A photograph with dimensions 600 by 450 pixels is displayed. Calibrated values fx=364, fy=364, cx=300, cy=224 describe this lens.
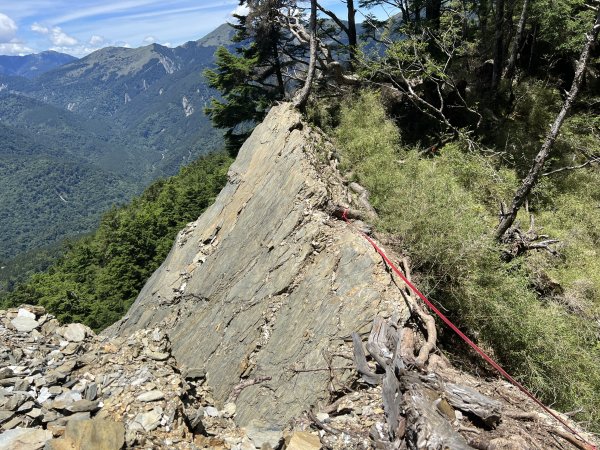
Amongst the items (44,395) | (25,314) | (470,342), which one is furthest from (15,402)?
(470,342)

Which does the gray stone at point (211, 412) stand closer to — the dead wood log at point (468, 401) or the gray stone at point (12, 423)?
the gray stone at point (12, 423)

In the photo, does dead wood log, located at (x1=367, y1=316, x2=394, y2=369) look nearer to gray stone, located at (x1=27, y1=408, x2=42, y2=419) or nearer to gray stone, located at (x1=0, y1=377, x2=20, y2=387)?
gray stone, located at (x1=27, y1=408, x2=42, y2=419)

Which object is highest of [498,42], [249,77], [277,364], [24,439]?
[498,42]

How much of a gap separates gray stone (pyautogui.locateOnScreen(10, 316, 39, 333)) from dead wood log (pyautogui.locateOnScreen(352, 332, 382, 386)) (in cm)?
725

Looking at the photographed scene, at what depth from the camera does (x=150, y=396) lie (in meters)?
6.04

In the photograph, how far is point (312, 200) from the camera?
9398 millimetres

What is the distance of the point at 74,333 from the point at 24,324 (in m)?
1.24

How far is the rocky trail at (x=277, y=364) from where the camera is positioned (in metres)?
4.75

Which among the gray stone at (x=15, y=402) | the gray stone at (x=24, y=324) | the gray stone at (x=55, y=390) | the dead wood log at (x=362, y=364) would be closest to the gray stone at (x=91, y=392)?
the gray stone at (x=55, y=390)

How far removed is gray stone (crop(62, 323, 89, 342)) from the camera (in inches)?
313

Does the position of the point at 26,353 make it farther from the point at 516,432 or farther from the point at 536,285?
the point at 536,285

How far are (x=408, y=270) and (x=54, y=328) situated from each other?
8.02m

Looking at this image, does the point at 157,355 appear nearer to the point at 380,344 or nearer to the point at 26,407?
the point at 26,407

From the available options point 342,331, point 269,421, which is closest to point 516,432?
point 342,331
